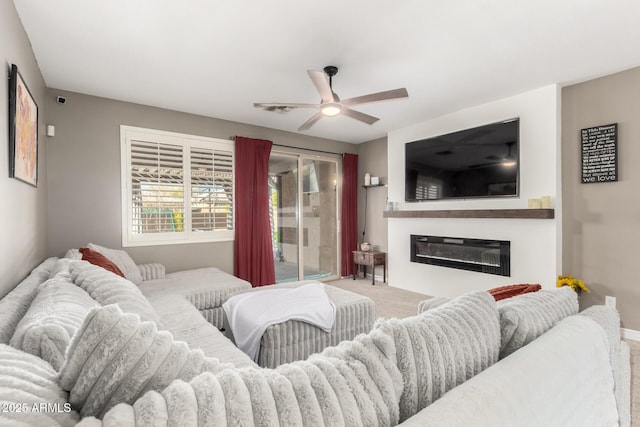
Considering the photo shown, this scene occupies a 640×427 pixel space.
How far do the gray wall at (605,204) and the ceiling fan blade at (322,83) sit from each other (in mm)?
2582

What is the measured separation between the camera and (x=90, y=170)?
3396 mm

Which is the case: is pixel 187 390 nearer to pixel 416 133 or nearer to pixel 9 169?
pixel 9 169

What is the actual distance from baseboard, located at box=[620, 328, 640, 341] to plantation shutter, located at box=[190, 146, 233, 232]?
440 cm

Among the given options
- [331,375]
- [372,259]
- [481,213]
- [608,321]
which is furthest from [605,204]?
[331,375]

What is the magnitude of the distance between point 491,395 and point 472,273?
11.5ft

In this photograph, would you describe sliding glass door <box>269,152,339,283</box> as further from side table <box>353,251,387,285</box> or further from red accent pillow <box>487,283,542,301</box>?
red accent pillow <box>487,283,542,301</box>

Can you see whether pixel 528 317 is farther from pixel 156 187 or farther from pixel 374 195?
pixel 374 195

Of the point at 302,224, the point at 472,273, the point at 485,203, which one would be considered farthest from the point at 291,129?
the point at 472,273

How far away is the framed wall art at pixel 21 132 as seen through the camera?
5.85 feet

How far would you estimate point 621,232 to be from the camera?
2885 mm

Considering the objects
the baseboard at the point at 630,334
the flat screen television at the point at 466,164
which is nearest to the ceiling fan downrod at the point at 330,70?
the flat screen television at the point at 466,164

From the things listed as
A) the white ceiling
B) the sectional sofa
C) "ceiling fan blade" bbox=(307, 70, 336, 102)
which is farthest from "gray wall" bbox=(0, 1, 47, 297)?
"ceiling fan blade" bbox=(307, 70, 336, 102)

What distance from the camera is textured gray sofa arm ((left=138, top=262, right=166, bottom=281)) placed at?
3.39 metres

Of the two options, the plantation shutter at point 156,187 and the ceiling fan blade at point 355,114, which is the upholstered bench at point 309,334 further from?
the plantation shutter at point 156,187
